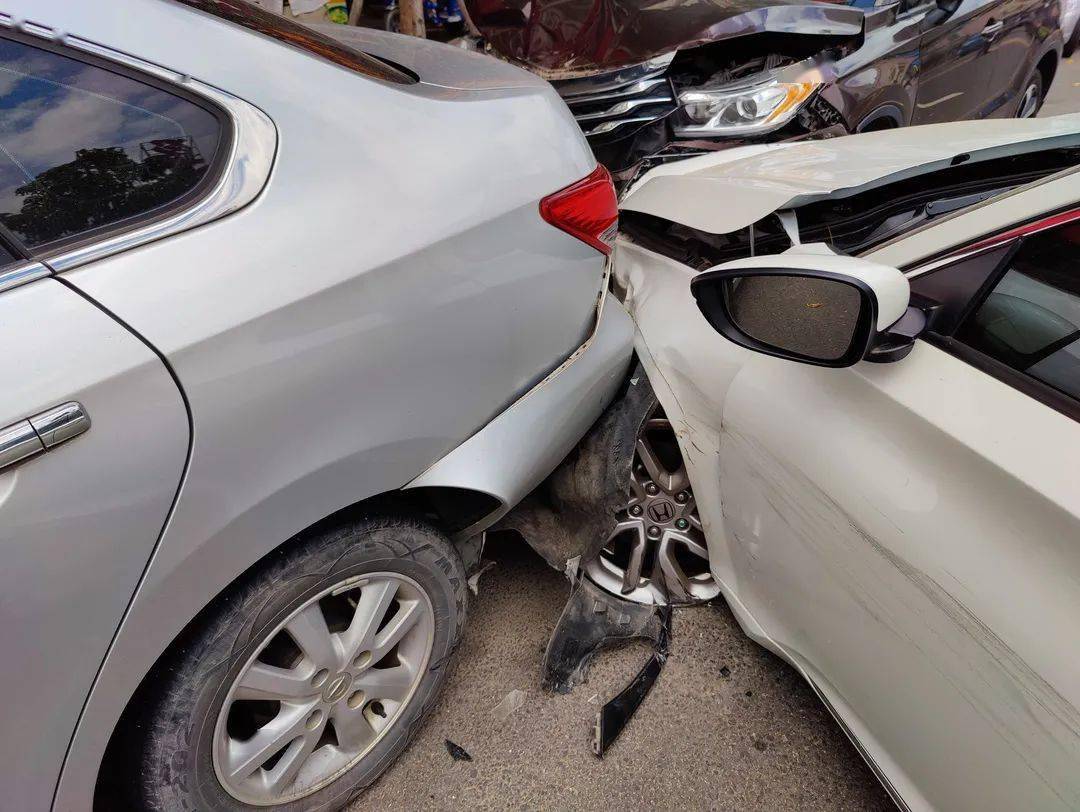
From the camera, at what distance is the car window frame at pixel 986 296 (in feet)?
3.96

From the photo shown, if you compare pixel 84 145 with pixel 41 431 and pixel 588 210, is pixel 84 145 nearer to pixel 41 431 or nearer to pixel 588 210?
pixel 41 431

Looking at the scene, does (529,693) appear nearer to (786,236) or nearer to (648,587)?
(648,587)

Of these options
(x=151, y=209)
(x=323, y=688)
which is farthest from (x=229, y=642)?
(x=151, y=209)

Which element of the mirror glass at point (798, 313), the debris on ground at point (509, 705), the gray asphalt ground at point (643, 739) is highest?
the mirror glass at point (798, 313)

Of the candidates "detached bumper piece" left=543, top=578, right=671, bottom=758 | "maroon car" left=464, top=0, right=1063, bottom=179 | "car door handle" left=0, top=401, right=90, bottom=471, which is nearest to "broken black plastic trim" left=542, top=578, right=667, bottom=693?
"detached bumper piece" left=543, top=578, right=671, bottom=758

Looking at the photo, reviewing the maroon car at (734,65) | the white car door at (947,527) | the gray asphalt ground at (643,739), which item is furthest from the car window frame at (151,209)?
the maroon car at (734,65)

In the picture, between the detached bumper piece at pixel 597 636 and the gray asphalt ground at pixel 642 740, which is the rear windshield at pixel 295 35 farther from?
the gray asphalt ground at pixel 642 740

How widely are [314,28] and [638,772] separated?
205cm

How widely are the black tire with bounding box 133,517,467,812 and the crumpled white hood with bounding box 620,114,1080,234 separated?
1168mm

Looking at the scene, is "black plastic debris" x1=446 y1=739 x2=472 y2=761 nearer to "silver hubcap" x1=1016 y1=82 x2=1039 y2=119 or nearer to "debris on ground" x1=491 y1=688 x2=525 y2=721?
"debris on ground" x1=491 y1=688 x2=525 y2=721

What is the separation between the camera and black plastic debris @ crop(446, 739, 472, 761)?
1853mm

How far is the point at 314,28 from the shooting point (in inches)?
68.3

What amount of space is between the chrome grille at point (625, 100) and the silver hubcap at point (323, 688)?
2.40 meters

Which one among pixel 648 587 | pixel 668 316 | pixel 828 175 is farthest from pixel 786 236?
pixel 648 587
